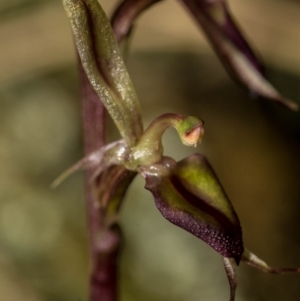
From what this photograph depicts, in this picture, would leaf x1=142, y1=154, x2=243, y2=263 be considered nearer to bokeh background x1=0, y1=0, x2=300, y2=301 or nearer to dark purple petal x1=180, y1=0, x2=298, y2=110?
dark purple petal x1=180, y1=0, x2=298, y2=110

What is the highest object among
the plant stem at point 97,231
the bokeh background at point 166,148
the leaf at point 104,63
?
the leaf at point 104,63

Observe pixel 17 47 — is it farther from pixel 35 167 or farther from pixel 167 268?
pixel 167 268

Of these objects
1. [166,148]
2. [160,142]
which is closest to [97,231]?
[160,142]

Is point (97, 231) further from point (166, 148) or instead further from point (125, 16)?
point (166, 148)

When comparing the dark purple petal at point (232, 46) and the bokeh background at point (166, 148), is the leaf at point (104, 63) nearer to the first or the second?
the dark purple petal at point (232, 46)

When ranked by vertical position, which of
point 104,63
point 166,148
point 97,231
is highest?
point 104,63

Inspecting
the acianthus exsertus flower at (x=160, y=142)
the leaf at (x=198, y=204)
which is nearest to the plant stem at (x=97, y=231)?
the acianthus exsertus flower at (x=160, y=142)

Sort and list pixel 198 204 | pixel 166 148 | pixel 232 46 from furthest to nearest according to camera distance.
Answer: pixel 166 148, pixel 232 46, pixel 198 204

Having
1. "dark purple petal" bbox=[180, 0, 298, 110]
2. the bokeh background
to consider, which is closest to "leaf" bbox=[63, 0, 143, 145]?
"dark purple petal" bbox=[180, 0, 298, 110]
